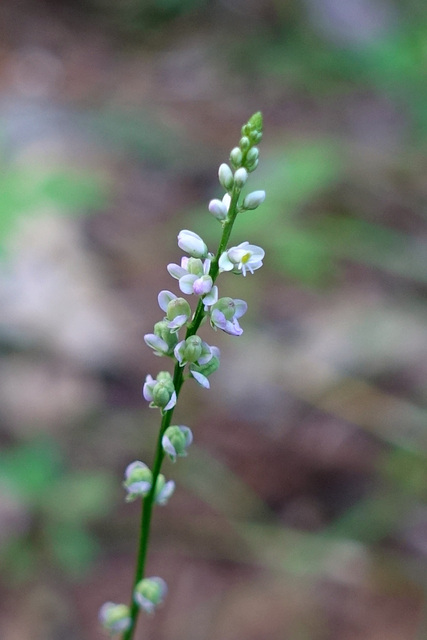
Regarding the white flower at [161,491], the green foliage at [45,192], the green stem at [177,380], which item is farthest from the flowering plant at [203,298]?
the green foliage at [45,192]

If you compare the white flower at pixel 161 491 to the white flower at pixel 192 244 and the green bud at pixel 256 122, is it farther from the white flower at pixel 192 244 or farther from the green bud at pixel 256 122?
the green bud at pixel 256 122

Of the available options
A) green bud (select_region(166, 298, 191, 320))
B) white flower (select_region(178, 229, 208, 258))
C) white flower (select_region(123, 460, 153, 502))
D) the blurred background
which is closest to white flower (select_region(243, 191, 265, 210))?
white flower (select_region(178, 229, 208, 258))

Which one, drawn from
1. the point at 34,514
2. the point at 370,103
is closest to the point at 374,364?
the point at 34,514

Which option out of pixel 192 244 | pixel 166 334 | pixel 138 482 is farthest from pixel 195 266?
pixel 138 482

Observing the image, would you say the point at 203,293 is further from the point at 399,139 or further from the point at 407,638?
the point at 399,139

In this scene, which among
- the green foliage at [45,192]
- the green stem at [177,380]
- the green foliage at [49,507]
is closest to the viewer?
the green stem at [177,380]

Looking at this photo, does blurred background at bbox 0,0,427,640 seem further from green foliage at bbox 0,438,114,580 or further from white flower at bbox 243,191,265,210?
white flower at bbox 243,191,265,210
